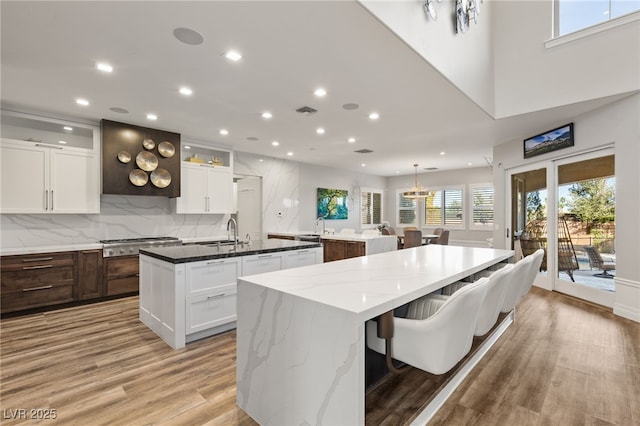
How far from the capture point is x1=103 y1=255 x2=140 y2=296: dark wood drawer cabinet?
4.34 meters

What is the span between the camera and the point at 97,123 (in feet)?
15.1

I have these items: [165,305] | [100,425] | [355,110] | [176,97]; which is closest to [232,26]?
[176,97]

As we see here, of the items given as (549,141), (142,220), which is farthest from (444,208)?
(142,220)

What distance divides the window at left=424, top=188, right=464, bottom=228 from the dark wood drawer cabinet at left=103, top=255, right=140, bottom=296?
804 cm

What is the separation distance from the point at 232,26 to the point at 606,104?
4669mm

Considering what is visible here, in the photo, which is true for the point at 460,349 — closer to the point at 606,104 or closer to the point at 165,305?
the point at 165,305

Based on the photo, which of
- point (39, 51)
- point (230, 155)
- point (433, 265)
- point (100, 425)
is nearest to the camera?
point (100, 425)

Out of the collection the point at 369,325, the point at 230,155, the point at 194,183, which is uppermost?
the point at 230,155

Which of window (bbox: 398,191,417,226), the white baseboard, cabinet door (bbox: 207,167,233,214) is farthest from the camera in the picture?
window (bbox: 398,191,417,226)

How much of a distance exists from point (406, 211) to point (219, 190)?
7.11 metres

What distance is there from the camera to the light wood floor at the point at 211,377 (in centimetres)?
188

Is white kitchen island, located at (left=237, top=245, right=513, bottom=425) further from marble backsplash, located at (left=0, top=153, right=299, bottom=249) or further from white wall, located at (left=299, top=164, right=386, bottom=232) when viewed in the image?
white wall, located at (left=299, top=164, right=386, bottom=232)

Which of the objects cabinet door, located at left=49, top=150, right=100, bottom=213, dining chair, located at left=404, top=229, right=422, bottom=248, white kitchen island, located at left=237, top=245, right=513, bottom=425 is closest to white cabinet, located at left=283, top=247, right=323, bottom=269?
white kitchen island, located at left=237, top=245, right=513, bottom=425

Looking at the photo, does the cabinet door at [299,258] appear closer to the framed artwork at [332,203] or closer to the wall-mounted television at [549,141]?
the wall-mounted television at [549,141]
